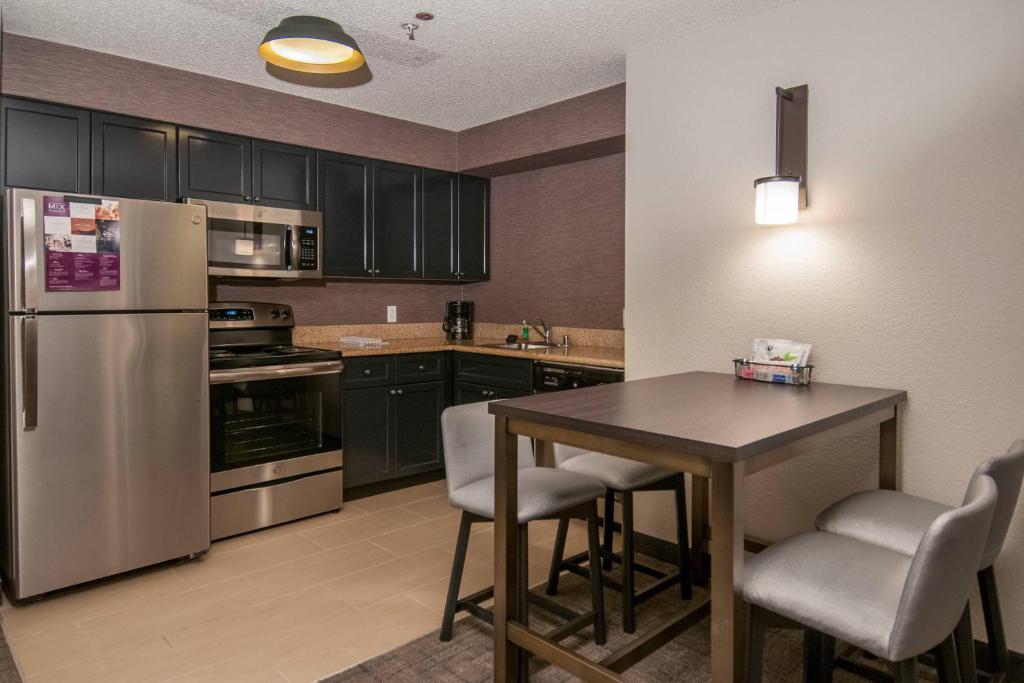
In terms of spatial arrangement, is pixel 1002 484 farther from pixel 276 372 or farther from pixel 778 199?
pixel 276 372

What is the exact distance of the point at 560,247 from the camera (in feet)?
15.0

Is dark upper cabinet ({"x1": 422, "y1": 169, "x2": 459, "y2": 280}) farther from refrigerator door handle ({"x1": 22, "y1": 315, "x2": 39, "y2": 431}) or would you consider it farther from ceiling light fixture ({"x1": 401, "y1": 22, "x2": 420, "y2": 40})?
refrigerator door handle ({"x1": 22, "y1": 315, "x2": 39, "y2": 431})

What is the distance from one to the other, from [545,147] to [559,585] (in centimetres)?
253

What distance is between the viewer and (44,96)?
3.11m

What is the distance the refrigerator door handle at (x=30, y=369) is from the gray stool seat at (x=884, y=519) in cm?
286

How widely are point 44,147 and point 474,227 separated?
2.61 m

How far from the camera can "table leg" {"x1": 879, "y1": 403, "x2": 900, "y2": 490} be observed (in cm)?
244

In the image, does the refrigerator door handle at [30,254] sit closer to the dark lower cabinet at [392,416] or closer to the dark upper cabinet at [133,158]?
the dark upper cabinet at [133,158]

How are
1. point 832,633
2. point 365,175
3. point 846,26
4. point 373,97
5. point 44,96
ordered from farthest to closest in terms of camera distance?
1. point 365,175
2. point 373,97
3. point 44,96
4. point 846,26
5. point 832,633

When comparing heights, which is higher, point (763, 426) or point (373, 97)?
point (373, 97)

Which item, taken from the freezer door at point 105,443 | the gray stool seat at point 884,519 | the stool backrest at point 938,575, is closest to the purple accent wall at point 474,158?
the freezer door at point 105,443

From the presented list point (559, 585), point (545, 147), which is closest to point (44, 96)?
point (545, 147)

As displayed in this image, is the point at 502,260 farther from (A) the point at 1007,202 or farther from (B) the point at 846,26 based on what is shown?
(A) the point at 1007,202

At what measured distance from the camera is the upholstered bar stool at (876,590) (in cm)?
130
